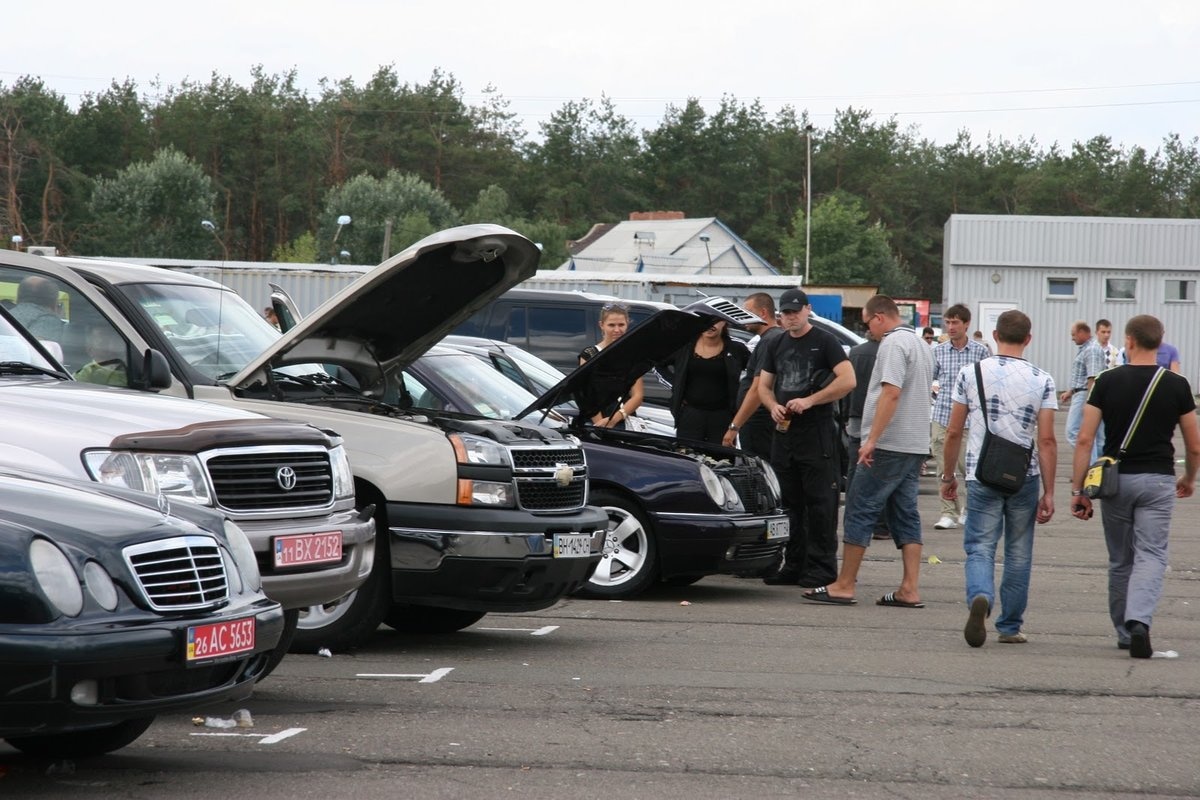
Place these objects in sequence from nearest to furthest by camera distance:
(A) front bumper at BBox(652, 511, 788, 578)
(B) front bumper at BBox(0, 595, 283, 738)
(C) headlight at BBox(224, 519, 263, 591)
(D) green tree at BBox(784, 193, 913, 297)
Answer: (B) front bumper at BBox(0, 595, 283, 738), (C) headlight at BBox(224, 519, 263, 591), (A) front bumper at BBox(652, 511, 788, 578), (D) green tree at BBox(784, 193, 913, 297)

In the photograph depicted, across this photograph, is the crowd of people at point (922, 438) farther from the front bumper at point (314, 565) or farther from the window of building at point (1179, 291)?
the window of building at point (1179, 291)

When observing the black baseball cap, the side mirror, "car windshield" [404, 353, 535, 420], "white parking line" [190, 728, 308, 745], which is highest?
the black baseball cap

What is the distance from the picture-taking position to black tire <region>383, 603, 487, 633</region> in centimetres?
899

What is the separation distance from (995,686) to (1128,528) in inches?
68.4

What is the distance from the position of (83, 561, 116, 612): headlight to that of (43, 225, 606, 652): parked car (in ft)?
9.50

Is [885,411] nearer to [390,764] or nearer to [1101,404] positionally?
[1101,404]

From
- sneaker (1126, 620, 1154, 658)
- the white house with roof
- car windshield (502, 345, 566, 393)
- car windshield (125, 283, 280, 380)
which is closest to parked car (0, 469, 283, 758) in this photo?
car windshield (125, 283, 280, 380)

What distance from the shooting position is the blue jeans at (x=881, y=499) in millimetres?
10219

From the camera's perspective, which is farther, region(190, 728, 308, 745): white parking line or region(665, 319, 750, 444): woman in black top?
region(665, 319, 750, 444): woman in black top

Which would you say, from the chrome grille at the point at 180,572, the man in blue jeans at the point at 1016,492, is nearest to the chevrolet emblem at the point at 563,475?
the man in blue jeans at the point at 1016,492

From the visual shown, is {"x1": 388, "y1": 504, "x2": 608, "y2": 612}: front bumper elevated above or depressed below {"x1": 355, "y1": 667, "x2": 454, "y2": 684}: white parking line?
above

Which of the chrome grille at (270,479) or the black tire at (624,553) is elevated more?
the chrome grille at (270,479)

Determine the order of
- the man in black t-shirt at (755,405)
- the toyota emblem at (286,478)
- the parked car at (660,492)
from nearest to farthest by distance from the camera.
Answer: the toyota emblem at (286,478)
the parked car at (660,492)
the man in black t-shirt at (755,405)

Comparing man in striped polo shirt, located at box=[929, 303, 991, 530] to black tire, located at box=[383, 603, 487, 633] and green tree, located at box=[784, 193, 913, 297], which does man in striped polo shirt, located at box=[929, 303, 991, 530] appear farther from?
green tree, located at box=[784, 193, 913, 297]
